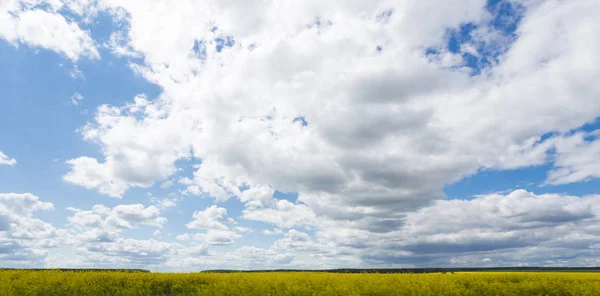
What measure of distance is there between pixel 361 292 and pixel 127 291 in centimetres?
1884

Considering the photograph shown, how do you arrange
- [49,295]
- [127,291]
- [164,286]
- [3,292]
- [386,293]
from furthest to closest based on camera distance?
1. [164,286]
2. [127,291]
3. [49,295]
4. [3,292]
5. [386,293]

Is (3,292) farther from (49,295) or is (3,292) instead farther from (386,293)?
(386,293)

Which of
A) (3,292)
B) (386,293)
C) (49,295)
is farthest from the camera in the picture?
(49,295)

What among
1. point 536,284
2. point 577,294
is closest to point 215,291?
point 536,284

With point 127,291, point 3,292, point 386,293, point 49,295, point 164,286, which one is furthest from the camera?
point 164,286

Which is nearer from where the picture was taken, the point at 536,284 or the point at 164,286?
the point at 536,284

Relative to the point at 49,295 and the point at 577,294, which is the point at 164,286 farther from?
the point at 577,294

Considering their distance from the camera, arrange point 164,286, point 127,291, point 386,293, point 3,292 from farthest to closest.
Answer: point 164,286
point 127,291
point 3,292
point 386,293

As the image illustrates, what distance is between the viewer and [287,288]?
2525cm

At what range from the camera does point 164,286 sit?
105ft

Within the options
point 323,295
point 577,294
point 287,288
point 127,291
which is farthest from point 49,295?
point 577,294

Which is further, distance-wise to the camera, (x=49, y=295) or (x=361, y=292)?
(x=49, y=295)

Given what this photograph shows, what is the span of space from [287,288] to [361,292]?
5238mm

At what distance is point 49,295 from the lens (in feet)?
88.7
